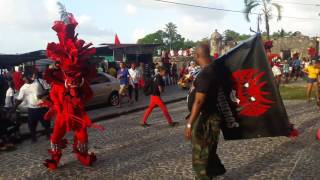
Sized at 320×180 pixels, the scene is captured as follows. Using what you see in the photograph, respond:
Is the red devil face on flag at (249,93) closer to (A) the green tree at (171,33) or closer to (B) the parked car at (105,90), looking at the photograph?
(B) the parked car at (105,90)

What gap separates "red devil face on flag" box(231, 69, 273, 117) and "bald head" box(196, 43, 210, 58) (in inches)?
37.8

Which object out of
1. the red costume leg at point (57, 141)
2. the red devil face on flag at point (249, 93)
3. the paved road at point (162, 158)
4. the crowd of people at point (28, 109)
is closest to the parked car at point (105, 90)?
the paved road at point (162, 158)

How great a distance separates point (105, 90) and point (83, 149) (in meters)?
9.42

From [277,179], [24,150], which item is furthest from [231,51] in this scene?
[24,150]

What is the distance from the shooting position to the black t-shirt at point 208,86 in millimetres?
5121

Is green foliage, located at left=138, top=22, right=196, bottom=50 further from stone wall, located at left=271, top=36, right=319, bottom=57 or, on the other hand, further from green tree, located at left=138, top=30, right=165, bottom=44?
stone wall, located at left=271, top=36, right=319, bottom=57

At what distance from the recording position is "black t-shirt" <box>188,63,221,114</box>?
202 inches

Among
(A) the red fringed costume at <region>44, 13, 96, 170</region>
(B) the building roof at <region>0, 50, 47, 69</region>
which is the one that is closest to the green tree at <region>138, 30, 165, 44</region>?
(B) the building roof at <region>0, 50, 47, 69</region>

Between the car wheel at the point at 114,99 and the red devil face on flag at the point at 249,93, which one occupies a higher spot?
the red devil face on flag at the point at 249,93

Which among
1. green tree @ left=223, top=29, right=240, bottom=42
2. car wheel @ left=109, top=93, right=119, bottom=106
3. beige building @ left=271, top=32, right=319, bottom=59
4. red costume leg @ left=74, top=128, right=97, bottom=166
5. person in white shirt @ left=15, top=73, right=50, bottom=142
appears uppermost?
green tree @ left=223, top=29, right=240, bottom=42

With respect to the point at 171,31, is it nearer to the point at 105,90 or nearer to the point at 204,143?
the point at 105,90

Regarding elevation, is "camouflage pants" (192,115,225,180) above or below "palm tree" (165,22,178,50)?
below

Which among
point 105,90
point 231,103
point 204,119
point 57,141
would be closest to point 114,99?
point 105,90

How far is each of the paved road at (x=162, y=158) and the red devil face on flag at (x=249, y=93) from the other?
2.98 feet
